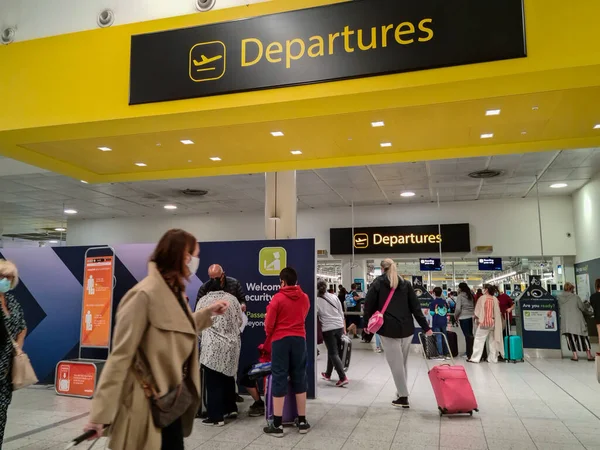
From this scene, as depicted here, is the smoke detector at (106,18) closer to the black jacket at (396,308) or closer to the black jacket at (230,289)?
the black jacket at (230,289)

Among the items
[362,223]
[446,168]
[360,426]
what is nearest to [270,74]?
[360,426]

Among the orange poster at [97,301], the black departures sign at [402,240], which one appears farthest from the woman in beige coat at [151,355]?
the black departures sign at [402,240]

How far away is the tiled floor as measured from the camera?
4.09 metres

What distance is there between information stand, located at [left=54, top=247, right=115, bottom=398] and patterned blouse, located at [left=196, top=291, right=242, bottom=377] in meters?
2.32

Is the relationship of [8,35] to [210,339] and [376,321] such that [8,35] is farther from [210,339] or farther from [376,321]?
[376,321]

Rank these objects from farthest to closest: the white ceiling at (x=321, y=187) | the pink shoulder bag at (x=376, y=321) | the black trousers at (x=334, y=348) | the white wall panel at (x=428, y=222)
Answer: the white wall panel at (x=428, y=222) → the white ceiling at (x=321, y=187) → the black trousers at (x=334, y=348) → the pink shoulder bag at (x=376, y=321)

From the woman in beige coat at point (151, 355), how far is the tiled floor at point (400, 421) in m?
2.31

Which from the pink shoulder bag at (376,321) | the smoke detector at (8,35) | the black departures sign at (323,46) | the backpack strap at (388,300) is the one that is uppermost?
the smoke detector at (8,35)

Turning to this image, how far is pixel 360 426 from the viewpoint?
4.59 meters

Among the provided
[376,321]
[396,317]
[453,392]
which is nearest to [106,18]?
[376,321]

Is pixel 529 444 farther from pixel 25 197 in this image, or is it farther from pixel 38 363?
pixel 25 197

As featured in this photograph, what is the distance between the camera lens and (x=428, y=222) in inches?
544

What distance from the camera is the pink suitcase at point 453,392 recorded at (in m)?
4.76

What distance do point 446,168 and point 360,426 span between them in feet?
22.7
